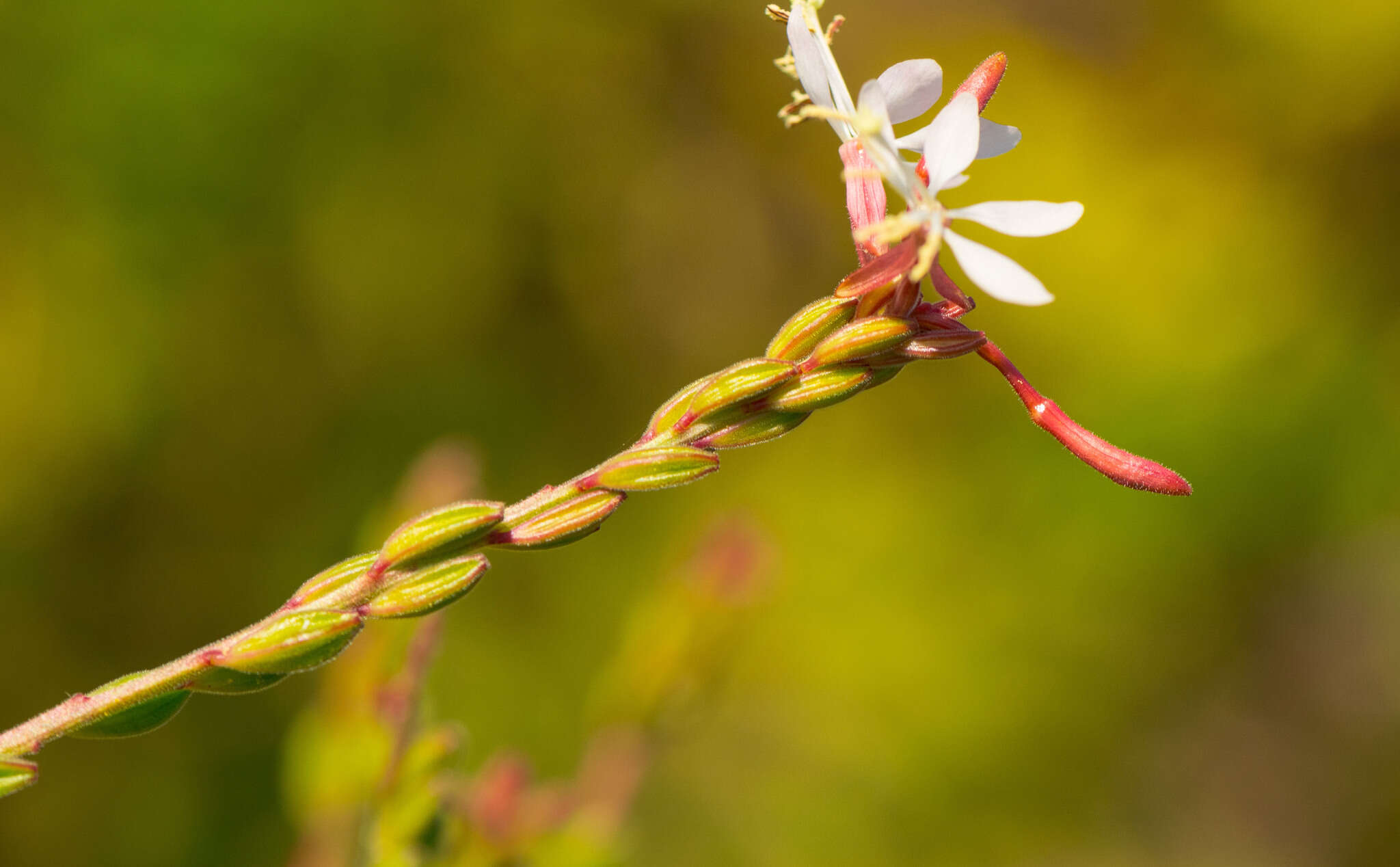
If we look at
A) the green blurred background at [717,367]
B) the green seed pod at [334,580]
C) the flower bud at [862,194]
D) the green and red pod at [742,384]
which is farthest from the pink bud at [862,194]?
the green blurred background at [717,367]

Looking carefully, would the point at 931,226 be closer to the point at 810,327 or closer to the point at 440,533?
the point at 810,327

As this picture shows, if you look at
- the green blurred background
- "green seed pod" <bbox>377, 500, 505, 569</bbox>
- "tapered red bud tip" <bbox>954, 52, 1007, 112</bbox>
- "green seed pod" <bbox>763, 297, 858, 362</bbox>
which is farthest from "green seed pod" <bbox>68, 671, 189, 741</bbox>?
the green blurred background

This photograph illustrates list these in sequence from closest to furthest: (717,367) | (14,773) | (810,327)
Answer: (14,773) → (810,327) → (717,367)

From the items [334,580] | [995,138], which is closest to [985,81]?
[995,138]

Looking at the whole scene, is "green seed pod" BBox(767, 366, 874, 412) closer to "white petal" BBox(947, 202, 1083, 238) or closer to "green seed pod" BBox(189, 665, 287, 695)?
"white petal" BBox(947, 202, 1083, 238)

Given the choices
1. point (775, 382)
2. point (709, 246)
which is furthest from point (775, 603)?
point (775, 382)

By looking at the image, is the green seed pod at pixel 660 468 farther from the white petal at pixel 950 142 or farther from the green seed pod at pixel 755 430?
the white petal at pixel 950 142

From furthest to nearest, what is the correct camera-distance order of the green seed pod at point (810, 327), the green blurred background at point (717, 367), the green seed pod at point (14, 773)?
1. the green blurred background at point (717, 367)
2. the green seed pod at point (810, 327)
3. the green seed pod at point (14, 773)
